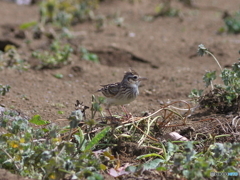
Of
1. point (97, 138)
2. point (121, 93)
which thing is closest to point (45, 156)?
point (97, 138)

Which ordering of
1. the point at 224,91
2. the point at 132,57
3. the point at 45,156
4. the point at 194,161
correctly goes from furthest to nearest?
the point at 132,57 → the point at 224,91 → the point at 194,161 → the point at 45,156

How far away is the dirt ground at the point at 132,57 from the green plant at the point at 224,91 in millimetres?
305

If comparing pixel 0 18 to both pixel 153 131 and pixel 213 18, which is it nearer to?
pixel 213 18

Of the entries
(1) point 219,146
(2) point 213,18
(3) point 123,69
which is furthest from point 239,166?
(2) point 213,18

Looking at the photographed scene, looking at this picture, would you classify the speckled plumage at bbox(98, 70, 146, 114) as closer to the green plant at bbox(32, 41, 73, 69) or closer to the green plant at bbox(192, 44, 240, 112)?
the green plant at bbox(192, 44, 240, 112)

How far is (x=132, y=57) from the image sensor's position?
9.06 meters

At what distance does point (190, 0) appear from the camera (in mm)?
13047

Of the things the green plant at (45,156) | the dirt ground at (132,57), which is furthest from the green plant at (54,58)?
the green plant at (45,156)

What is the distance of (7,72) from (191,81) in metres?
3.32

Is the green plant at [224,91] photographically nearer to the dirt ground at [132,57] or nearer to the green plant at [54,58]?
the dirt ground at [132,57]

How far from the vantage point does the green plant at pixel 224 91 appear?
549 cm

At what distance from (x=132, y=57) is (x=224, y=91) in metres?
3.46

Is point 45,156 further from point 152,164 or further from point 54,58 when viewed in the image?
point 54,58

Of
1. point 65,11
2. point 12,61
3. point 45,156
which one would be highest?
point 45,156
